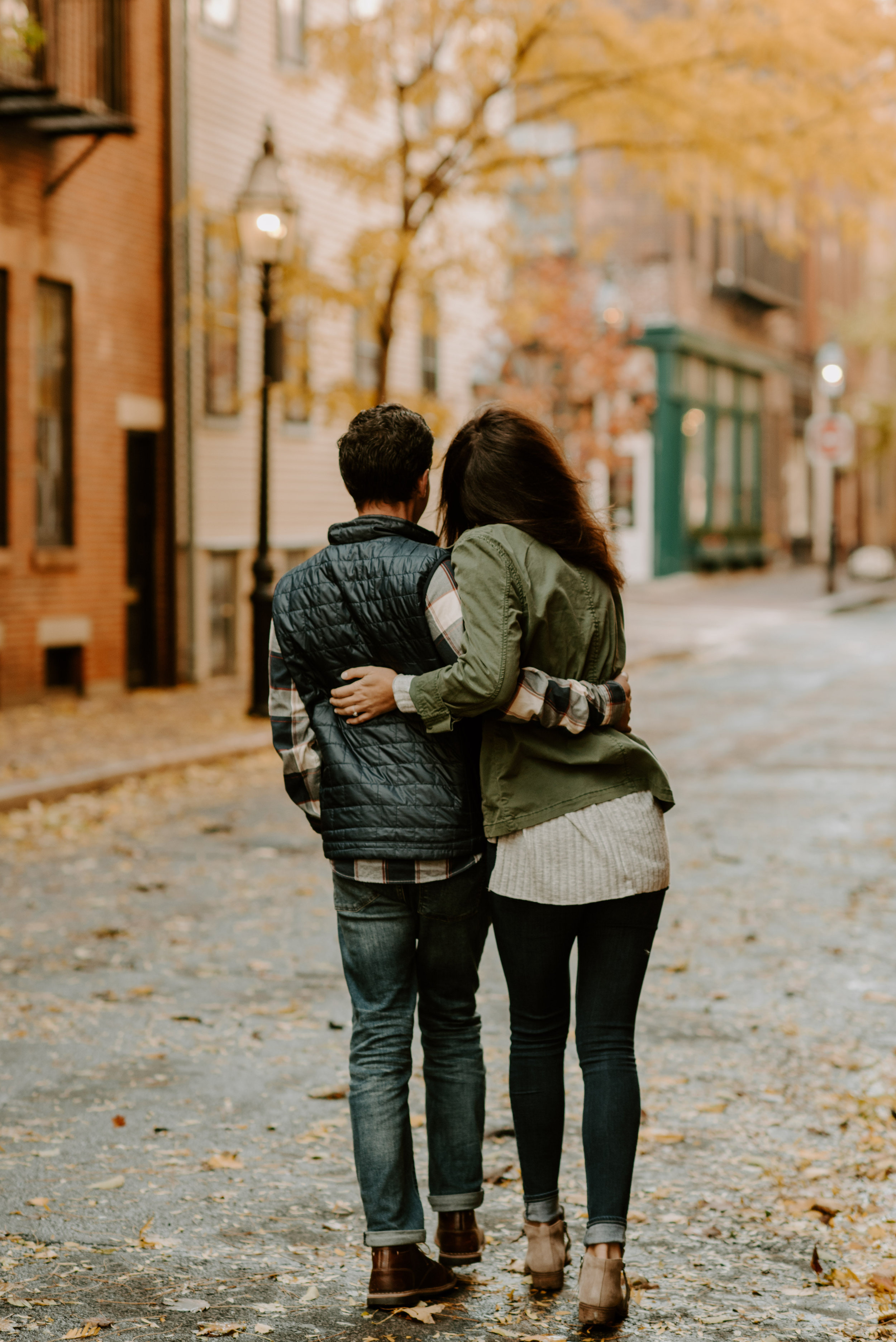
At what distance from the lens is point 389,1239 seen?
3.59 m

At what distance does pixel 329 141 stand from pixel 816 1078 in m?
17.6

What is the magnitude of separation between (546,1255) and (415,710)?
3.91 ft

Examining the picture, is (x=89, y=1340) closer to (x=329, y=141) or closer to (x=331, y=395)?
(x=331, y=395)

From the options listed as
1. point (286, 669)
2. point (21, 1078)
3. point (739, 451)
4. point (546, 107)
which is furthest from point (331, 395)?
point (739, 451)

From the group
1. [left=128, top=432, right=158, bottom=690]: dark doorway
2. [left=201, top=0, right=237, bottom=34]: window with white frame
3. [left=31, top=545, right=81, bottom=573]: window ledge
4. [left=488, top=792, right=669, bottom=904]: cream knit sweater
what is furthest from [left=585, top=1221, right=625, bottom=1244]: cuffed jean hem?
[left=201, top=0, right=237, bottom=34]: window with white frame

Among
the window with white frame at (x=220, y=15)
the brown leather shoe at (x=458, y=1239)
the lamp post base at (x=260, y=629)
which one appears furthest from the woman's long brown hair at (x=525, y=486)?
the window with white frame at (x=220, y=15)

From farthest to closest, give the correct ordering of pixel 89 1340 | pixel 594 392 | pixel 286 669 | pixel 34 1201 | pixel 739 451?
pixel 739 451
pixel 594 392
pixel 34 1201
pixel 286 669
pixel 89 1340

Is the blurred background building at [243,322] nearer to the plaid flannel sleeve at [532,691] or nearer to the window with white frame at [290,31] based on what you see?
the window with white frame at [290,31]

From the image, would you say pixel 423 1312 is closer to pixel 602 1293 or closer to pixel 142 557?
pixel 602 1293

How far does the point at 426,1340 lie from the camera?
345 centimetres

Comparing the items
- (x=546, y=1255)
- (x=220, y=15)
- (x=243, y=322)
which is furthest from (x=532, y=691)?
(x=220, y=15)

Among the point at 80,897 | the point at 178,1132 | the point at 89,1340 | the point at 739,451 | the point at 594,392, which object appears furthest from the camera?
the point at 739,451

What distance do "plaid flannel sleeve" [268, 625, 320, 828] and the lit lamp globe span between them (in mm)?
10869

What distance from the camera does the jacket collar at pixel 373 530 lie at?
11.8 feet
